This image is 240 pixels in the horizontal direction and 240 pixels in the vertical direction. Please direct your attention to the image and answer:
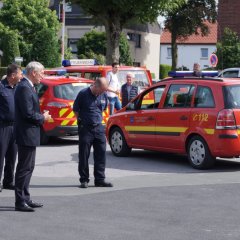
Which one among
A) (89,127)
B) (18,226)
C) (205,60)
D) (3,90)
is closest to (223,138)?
(89,127)

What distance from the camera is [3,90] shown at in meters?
10.5

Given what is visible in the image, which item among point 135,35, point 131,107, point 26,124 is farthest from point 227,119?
point 135,35

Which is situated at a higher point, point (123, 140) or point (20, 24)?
point (20, 24)

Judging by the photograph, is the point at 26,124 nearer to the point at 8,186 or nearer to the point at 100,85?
the point at 100,85

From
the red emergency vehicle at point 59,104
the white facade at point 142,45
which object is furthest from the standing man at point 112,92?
the white facade at point 142,45

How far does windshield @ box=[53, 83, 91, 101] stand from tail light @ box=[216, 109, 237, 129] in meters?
5.64

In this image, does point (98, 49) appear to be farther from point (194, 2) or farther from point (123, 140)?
point (123, 140)

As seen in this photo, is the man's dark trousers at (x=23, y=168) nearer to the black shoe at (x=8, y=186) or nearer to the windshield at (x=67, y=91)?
the black shoe at (x=8, y=186)

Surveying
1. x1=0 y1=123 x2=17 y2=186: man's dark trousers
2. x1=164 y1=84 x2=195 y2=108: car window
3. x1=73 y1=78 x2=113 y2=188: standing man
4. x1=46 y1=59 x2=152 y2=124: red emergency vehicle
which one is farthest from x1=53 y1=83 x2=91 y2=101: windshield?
x1=0 y1=123 x2=17 y2=186: man's dark trousers

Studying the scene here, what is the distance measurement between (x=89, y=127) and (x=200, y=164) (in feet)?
9.33

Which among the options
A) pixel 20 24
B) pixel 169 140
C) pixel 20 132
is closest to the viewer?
pixel 20 132

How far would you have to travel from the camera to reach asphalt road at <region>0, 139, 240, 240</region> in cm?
771

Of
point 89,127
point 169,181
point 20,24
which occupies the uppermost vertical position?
point 20,24

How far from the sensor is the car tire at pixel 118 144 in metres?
14.8
